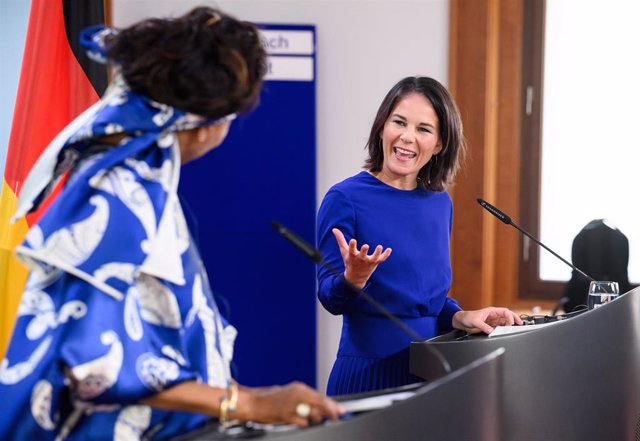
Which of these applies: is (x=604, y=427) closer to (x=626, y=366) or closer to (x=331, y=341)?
(x=626, y=366)

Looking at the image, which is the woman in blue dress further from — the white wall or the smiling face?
the white wall

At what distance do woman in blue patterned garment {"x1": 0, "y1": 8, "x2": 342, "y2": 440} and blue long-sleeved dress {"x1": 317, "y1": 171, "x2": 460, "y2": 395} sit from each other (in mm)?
898

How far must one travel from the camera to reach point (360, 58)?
12.4 feet

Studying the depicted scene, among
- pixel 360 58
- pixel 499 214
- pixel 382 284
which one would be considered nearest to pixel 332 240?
pixel 382 284

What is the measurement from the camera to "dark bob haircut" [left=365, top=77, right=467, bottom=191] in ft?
7.37

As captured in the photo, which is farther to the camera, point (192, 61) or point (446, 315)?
point (446, 315)

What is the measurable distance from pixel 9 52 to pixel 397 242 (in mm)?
2061

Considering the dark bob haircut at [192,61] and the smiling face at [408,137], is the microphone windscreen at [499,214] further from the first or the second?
the dark bob haircut at [192,61]

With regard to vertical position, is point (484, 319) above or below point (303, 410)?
below

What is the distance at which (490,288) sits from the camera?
388 cm

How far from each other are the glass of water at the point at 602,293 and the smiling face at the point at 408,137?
575 mm

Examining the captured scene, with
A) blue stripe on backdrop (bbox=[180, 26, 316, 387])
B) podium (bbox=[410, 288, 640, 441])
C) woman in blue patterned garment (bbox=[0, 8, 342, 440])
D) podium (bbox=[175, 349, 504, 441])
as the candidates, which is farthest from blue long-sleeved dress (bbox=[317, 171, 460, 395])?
blue stripe on backdrop (bbox=[180, 26, 316, 387])

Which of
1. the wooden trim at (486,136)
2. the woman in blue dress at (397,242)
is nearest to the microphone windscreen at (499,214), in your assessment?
the woman in blue dress at (397,242)

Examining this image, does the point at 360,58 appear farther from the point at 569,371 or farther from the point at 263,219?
the point at 569,371
